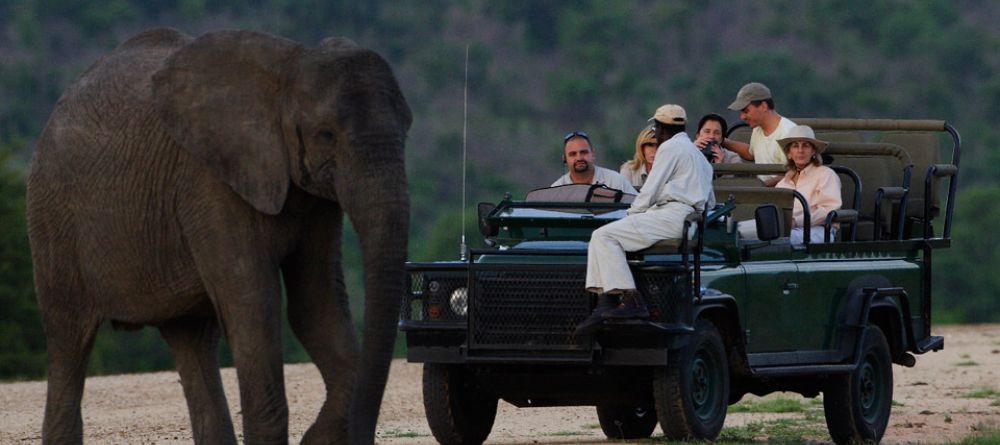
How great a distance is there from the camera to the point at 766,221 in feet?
39.6

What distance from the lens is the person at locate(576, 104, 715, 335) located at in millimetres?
11430

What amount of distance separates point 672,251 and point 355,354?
→ 2.43 m

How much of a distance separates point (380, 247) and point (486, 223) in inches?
147

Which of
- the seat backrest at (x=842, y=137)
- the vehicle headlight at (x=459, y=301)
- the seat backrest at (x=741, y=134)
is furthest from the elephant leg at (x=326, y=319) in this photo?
the seat backrest at (x=741, y=134)

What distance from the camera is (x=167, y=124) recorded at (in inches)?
382

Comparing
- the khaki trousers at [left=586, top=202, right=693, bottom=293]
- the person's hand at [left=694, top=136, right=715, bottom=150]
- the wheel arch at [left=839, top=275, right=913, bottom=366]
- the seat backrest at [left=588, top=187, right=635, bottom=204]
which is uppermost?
the person's hand at [left=694, top=136, right=715, bottom=150]

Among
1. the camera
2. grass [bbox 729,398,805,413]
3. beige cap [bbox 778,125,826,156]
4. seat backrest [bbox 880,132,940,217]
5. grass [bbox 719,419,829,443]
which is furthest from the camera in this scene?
grass [bbox 729,398,805,413]

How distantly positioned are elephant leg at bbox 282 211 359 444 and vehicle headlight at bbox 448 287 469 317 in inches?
79.1

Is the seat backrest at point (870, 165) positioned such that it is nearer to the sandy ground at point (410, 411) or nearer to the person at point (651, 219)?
the sandy ground at point (410, 411)

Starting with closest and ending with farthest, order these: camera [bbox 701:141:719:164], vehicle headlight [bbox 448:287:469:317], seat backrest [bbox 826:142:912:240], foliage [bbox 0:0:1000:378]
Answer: vehicle headlight [bbox 448:287:469:317]
camera [bbox 701:141:719:164]
seat backrest [bbox 826:142:912:240]
foliage [bbox 0:0:1000:378]

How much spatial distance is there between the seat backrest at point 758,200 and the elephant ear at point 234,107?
13.2 ft

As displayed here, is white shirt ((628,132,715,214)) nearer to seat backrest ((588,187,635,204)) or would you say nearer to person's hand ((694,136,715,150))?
seat backrest ((588,187,635,204))

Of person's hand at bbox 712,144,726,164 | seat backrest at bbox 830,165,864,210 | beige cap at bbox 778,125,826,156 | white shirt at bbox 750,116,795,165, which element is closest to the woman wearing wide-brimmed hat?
beige cap at bbox 778,125,826,156

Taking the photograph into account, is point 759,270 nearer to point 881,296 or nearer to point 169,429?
point 881,296
